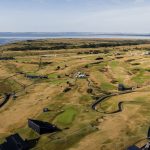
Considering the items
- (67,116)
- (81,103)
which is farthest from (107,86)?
(67,116)

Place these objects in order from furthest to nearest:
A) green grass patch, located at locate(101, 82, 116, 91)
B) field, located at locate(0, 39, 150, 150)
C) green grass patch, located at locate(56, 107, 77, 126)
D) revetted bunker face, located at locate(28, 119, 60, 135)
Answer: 1. green grass patch, located at locate(101, 82, 116, 91)
2. green grass patch, located at locate(56, 107, 77, 126)
3. revetted bunker face, located at locate(28, 119, 60, 135)
4. field, located at locate(0, 39, 150, 150)

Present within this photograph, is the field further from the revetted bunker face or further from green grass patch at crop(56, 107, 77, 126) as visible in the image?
the revetted bunker face

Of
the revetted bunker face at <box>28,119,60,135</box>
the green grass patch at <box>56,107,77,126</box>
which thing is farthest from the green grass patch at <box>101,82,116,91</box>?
the revetted bunker face at <box>28,119,60,135</box>

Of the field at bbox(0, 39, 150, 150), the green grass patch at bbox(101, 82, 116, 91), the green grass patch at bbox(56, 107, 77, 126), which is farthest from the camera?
the green grass patch at bbox(101, 82, 116, 91)

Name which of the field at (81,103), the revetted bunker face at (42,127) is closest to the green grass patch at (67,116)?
the field at (81,103)

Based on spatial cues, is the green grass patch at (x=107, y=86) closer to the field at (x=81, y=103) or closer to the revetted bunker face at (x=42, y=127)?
the field at (x=81, y=103)

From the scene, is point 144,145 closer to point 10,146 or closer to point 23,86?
point 10,146

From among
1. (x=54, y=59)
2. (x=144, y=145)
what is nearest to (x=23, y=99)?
(x=144, y=145)

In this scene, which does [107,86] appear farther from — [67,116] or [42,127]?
[42,127]
